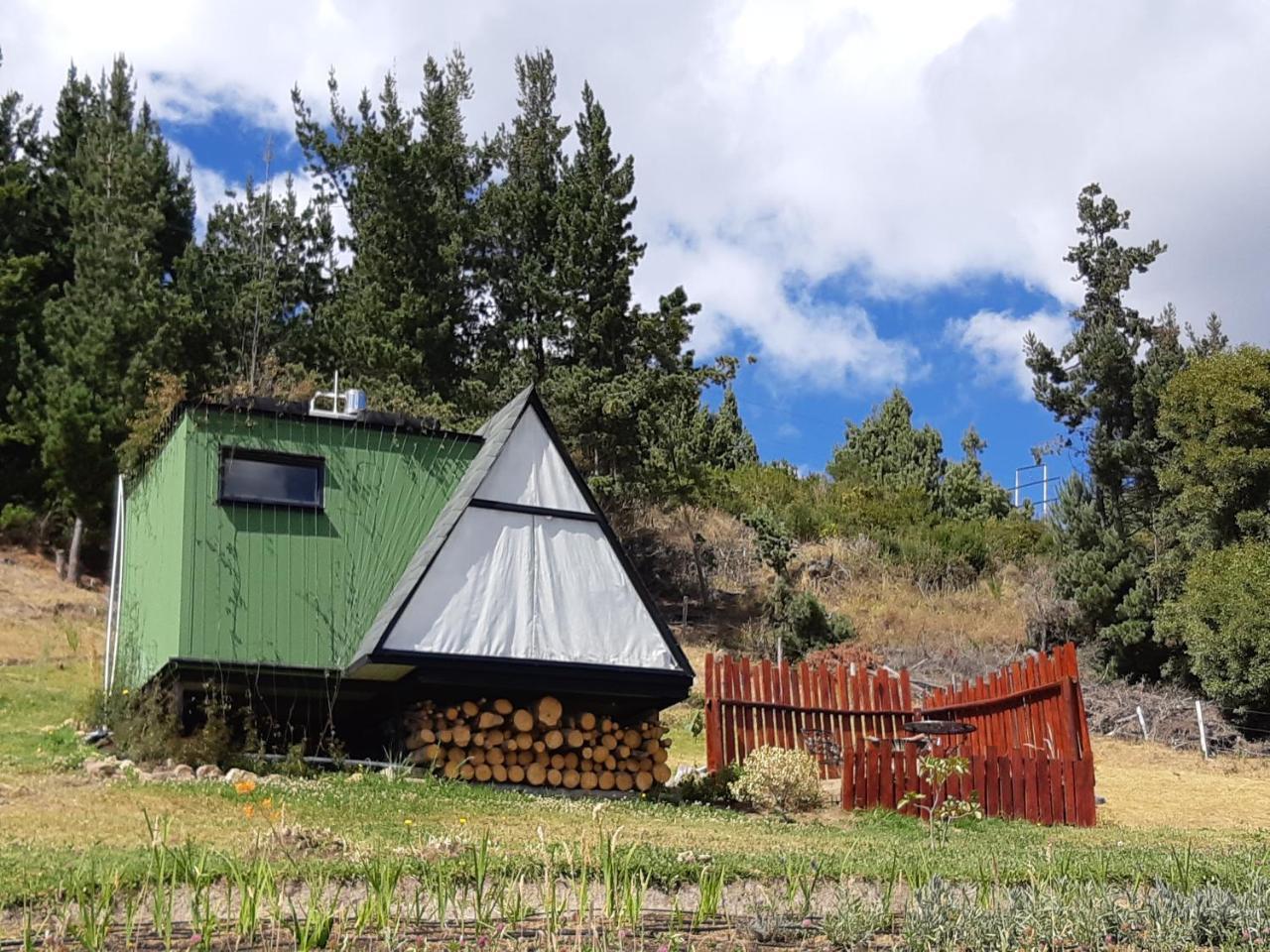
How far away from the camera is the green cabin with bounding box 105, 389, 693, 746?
13898 millimetres

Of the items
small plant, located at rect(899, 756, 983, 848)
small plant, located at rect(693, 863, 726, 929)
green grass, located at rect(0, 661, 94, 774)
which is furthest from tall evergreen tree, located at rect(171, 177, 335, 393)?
small plant, located at rect(693, 863, 726, 929)

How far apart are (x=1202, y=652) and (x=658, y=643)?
13.1 metres

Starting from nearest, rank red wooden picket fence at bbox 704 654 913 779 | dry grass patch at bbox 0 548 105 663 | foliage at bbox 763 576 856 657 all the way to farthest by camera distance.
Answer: red wooden picket fence at bbox 704 654 913 779
dry grass patch at bbox 0 548 105 663
foliage at bbox 763 576 856 657

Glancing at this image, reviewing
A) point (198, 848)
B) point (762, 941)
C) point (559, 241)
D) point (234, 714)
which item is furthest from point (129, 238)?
point (762, 941)

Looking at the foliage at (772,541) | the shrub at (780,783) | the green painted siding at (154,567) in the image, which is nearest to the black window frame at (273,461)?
the green painted siding at (154,567)

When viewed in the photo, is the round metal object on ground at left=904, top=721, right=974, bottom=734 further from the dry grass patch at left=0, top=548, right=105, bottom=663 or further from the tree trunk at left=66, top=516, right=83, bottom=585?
the tree trunk at left=66, top=516, right=83, bottom=585

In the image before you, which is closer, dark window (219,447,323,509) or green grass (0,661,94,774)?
green grass (0,661,94,774)

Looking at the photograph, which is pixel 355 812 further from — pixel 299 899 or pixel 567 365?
pixel 567 365

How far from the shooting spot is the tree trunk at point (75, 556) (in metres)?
32.2

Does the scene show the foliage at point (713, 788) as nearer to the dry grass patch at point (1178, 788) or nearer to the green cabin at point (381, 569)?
the green cabin at point (381, 569)

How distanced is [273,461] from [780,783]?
21.7 feet

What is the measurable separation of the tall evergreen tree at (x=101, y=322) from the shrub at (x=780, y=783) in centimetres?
2234

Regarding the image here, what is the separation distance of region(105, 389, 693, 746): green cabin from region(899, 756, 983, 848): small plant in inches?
114

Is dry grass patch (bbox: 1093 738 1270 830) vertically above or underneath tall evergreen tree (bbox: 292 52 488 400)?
underneath
